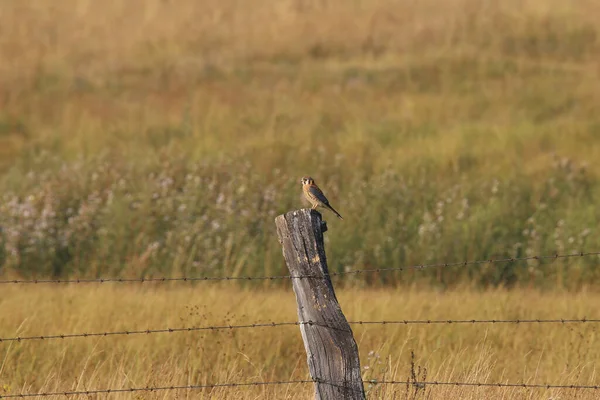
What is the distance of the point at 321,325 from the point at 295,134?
46.9ft

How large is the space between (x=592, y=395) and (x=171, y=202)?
7.74 metres

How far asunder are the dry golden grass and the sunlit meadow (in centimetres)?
4

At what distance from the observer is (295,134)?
20.1 metres

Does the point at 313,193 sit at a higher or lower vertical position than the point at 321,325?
higher

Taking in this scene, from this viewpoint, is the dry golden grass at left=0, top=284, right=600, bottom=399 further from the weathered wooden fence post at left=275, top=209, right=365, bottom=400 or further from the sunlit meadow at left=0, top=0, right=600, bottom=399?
the weathered wooden fence post at left=275, top=209, right=365, bottom=400

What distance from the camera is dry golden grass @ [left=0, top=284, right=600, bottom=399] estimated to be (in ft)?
26.0

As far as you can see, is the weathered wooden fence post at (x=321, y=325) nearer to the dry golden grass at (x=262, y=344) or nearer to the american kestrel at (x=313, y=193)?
the dry golden grass at (x=262, y=344)

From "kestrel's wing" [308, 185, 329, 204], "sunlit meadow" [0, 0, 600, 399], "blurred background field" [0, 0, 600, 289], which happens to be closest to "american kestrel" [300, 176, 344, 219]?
"kestrel's wing" [308, 185, 329, 204]

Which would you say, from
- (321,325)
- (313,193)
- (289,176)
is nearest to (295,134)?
(289,176)

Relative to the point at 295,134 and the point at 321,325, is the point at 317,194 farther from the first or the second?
the point at 295,134

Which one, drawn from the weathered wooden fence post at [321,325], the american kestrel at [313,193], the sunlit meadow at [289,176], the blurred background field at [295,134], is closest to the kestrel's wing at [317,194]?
the american kestrel at [313,193]

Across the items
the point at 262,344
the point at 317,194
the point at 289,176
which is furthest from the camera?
the point at 289,176

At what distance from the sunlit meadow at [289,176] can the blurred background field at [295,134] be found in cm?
5

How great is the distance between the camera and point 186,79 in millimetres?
25453
